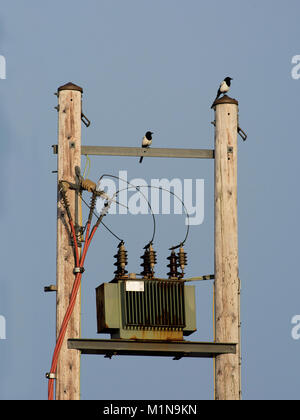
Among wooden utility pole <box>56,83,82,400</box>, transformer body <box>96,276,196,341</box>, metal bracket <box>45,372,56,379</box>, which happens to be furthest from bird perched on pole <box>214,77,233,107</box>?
metal bracket <box>45,372,56,379</box>

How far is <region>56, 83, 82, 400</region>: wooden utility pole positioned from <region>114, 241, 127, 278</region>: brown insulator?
1.81 ft

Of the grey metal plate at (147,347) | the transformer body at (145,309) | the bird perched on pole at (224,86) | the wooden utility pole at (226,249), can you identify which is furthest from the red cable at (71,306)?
the bird perched on pole at (224,86)

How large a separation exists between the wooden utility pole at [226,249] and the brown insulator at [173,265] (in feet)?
1.76

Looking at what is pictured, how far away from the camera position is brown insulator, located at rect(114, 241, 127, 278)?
89.4m

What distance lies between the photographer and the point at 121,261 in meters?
89.4

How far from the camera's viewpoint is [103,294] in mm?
89188

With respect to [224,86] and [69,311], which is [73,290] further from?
[224,86]

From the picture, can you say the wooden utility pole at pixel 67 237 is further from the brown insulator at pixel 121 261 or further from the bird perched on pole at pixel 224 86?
the bird perched on pole at pixel 224 86

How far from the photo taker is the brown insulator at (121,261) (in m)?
89.4

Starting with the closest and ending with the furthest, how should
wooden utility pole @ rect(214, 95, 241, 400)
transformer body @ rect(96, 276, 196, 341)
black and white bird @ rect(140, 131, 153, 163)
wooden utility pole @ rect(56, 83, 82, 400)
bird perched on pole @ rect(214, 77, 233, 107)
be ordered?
wooden utility pole @ rect(56, 83, 82, 400)
transformer body @ rect(96, 276, 196, 341)
wooden utility pole @ rect(214, 95, 241, 400)
black and white bird @ rect(140, 131, 153, 163)
bird perched on pole @ rect(214, 77, 233, 107)

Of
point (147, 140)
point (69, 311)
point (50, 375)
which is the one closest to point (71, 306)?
point (69, 311)

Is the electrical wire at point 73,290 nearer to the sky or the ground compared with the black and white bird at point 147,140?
nearer to the ground

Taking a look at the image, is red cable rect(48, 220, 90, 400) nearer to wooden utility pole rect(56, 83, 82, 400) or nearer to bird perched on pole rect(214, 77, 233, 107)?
wooden utility pole rect(56, 83, 82, 400)
